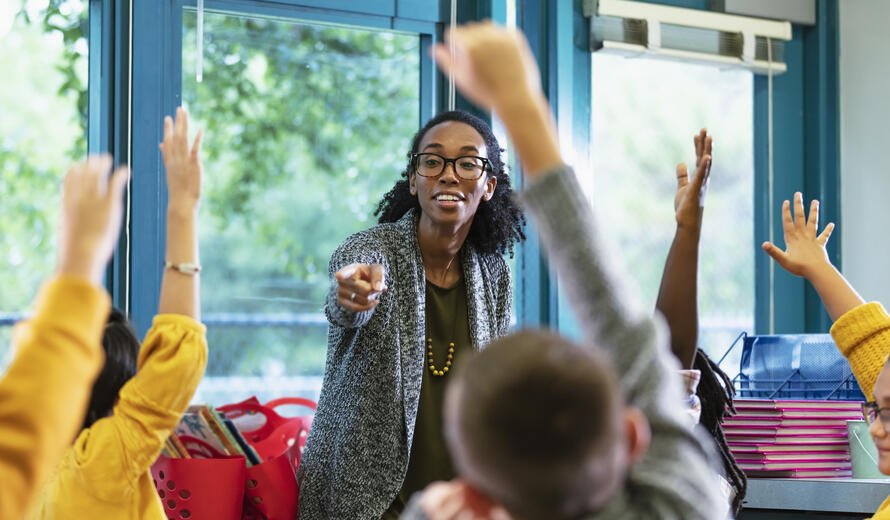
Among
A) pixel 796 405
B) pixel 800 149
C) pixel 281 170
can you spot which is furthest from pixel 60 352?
pixel 800 149

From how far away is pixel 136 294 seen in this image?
2402 millimetres

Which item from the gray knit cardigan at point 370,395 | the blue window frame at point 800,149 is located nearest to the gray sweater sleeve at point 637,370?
the gray knit cardigan at point 370,395

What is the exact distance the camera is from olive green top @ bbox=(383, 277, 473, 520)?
2078 mm

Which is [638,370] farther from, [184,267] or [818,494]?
[818,494]

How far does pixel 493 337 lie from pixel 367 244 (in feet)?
1.20

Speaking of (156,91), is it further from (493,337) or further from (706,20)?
(706,20)

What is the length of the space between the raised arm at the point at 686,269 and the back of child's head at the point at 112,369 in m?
0.85

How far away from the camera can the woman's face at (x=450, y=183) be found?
→ 2133 millimetres

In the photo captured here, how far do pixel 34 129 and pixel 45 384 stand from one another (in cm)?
177

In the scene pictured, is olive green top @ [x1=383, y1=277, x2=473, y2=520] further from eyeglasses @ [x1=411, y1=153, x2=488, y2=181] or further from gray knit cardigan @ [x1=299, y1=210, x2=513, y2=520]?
eyeglasses @ [x1=411, y1=153, x2=488, y2=181]

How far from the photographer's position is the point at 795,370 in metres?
2.72

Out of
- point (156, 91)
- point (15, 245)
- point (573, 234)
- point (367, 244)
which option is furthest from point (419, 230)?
point (573, 234)

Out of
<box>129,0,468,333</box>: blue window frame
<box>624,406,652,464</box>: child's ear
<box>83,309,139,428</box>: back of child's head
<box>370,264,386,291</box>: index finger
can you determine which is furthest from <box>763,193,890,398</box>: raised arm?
<box>129,0,468,333</box>: blue window frame

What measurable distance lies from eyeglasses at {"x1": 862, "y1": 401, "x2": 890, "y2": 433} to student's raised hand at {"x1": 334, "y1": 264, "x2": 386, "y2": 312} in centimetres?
84
